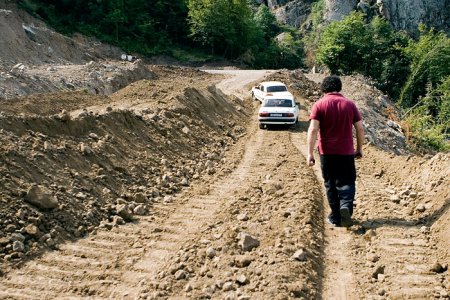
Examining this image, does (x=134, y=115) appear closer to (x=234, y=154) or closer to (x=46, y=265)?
(x=234, y=154)

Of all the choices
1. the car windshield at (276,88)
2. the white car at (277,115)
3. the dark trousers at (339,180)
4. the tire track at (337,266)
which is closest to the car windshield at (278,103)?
the white car at (277,115)

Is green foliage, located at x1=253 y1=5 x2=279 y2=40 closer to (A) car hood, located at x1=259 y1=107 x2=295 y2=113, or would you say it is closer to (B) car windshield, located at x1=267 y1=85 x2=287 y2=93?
(B) car windshield, located at x1=267 y1=85 x2=287 y2=93

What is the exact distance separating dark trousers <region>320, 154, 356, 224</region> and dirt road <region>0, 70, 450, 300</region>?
13.6 inches

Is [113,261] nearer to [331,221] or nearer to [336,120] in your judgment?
[331,221]

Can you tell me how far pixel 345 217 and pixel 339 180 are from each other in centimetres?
52

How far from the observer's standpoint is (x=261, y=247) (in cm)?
561

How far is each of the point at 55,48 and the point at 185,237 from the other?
27558 mm

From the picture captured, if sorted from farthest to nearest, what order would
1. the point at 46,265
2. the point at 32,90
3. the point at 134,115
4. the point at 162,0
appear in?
the point at 162,0 < the point at 32,90 < the point at 134,115 < the point at 46,265

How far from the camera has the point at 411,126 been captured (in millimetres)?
23156

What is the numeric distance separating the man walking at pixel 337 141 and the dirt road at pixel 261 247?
1.43 ft

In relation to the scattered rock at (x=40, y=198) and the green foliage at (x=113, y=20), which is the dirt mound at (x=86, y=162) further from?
the green foliage at (x=113, y=20)

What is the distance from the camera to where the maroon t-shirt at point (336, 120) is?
20.9 feet

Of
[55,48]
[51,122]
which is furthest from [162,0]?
[51,122]

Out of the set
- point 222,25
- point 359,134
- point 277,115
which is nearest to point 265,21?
point 222,25
